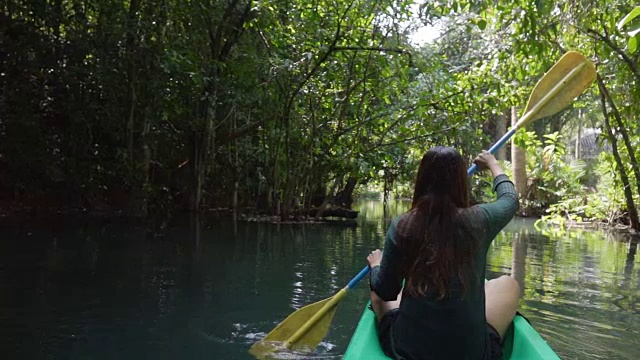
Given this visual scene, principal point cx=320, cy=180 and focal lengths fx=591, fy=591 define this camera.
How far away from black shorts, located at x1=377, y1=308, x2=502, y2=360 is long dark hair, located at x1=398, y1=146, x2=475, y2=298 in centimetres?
30

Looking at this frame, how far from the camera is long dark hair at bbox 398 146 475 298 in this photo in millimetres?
1997

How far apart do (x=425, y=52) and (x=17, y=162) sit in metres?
6.86

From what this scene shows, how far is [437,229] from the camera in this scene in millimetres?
2025

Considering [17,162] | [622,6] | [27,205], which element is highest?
[622,6]

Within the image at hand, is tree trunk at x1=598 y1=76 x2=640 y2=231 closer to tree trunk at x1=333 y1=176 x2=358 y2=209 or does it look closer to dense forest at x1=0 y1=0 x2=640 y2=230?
dense forest at x1=0 y1=0 x2=640 y2=230

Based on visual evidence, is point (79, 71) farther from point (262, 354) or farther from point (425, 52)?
point (262, 354)

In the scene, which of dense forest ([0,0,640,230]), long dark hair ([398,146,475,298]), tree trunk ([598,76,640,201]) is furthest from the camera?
dense forest ([0,0,640,230])

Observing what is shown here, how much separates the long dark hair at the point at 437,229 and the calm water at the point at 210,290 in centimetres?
139

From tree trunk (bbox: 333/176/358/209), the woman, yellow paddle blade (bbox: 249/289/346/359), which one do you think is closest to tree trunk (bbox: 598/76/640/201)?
yellow paddle blade (bbox: 249/289/346/359)

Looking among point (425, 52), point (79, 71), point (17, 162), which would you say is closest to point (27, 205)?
point (17, 162)

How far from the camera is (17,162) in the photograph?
31.4 ft

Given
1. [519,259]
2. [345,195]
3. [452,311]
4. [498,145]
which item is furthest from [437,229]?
[345,195]

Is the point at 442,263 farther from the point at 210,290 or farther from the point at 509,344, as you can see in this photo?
the point at 210,290

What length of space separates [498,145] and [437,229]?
68.6 inches
